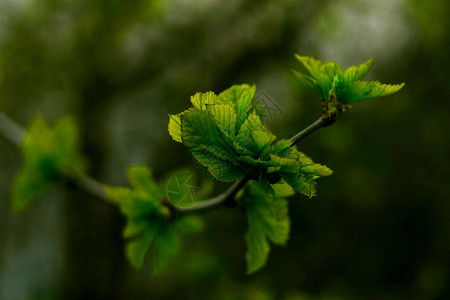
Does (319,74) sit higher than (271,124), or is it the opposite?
(271,124)

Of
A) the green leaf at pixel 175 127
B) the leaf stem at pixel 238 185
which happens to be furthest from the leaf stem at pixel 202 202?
the green leaf at pixel 175 127

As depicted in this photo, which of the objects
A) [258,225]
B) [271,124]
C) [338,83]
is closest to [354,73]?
[338,83]

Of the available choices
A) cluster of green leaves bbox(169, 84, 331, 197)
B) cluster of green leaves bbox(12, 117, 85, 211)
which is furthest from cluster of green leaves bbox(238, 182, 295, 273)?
cluster of green leaves bbox(12, 117, 85, 211)

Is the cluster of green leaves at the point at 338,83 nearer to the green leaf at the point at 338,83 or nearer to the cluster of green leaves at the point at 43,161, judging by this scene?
the green leaf at the point at 338,83

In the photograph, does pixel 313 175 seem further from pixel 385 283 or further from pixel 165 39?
pixel 385 283

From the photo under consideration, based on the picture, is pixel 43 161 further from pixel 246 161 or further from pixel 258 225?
pixel 246 161

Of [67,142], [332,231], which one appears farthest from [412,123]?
[67,142]

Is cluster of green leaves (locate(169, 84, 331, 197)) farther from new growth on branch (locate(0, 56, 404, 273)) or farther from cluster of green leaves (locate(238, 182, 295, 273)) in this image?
cluster of green leaves (locate(238, 182, 295, 273))
